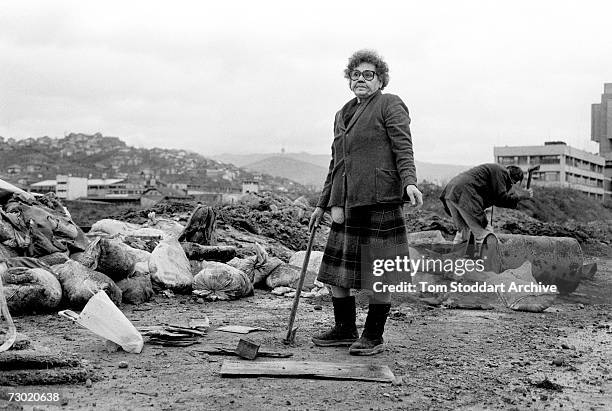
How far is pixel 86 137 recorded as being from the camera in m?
94.8

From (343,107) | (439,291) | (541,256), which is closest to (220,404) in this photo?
(343,107)

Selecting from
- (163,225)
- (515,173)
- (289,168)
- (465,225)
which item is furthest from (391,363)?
(289,168)

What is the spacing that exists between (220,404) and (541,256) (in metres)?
6.09

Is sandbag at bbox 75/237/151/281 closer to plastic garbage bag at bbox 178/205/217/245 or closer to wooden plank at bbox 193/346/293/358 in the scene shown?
wooden plank at bbox 193/346/293/358

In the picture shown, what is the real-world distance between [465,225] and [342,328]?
366 cm

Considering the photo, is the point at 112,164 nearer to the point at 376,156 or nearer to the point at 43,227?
the point at 43,227

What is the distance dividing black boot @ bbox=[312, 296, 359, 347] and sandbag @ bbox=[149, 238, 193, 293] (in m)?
2.49

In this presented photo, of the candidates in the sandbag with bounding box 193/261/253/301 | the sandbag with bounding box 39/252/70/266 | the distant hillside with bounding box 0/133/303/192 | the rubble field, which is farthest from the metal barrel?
the distant hillside with bounding box 0/133/303/192

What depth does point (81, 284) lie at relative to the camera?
17.4 feet

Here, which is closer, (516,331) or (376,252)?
(376,252)

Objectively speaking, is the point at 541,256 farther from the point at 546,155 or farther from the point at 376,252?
the point at 546,155

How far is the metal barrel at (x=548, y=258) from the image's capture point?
7.89 m

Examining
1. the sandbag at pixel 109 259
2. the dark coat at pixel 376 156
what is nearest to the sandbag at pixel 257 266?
the sandbag at pixel 109 259

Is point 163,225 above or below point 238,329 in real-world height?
above
